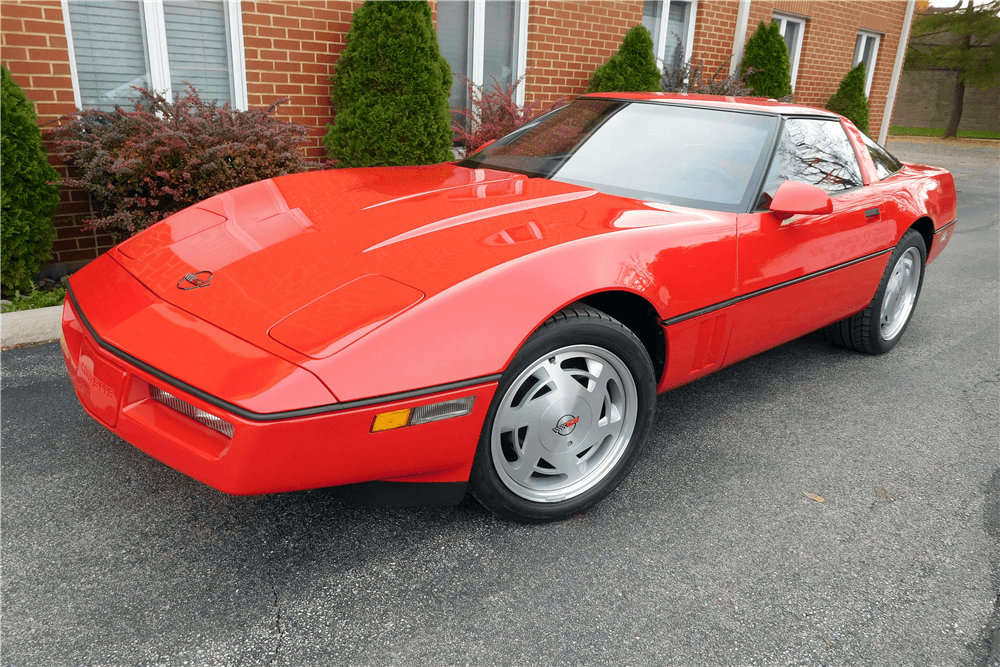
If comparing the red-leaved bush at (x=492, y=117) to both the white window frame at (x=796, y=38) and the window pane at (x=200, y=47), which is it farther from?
the white window frame at (x=796, y=38)

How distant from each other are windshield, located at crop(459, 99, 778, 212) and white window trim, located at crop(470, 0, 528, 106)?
13.7 ft

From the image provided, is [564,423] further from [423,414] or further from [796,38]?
[796,38]

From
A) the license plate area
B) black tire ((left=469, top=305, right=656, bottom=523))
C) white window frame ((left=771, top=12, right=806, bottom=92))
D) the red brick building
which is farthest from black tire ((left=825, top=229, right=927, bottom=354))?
white window frame ((left=771, top=12, right=806, bottom=92))

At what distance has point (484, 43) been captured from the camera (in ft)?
23.7

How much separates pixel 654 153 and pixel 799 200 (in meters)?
0.63

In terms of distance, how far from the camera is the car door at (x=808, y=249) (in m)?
2.70

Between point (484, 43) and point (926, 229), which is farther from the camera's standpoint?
point (484, 43)

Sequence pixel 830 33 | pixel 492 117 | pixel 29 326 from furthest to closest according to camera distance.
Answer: pixel 830 33 → pixel 492 117 → pixel 29 326

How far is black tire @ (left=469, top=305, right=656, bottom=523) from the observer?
2.04m

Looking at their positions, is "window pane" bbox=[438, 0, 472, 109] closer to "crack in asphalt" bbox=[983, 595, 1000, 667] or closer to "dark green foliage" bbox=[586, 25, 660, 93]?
"dark green foliage" bbox=[586, 25, 660, 93]

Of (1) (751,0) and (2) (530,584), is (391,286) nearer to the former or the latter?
(2) (530,584)

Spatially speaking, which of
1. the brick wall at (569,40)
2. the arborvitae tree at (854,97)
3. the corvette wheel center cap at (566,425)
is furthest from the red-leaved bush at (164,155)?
the arborvitae tree at (854,97)

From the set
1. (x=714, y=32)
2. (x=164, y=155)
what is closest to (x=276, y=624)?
(x=164, y=155)

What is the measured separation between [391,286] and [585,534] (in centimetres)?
101
